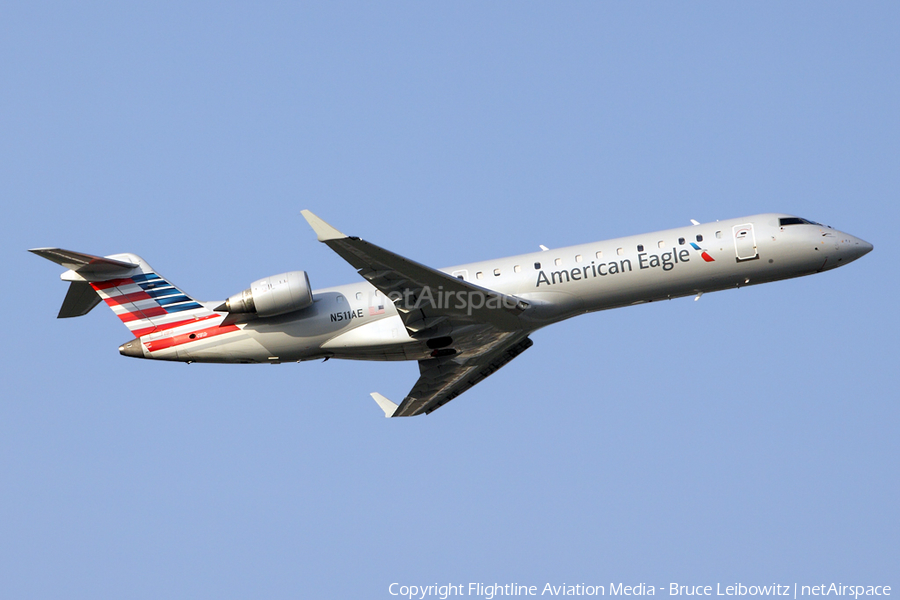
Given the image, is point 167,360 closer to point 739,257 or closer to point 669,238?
point 669,238

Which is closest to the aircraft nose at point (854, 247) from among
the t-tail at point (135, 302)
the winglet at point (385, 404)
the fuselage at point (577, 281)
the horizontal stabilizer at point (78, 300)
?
the fuselage at point (577, 281)

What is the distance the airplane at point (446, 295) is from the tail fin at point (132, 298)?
0.03 meters

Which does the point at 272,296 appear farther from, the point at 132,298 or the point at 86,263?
the point at 86,263

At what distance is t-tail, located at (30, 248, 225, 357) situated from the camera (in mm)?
27844

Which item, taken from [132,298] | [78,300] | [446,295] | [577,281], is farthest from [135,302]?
[577,281]

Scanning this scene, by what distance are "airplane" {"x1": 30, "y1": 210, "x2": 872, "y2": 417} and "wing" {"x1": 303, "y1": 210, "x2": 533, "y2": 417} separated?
6 cm

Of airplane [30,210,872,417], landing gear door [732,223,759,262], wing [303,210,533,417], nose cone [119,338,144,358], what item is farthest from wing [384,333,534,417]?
nose cone [119,338,144,358]

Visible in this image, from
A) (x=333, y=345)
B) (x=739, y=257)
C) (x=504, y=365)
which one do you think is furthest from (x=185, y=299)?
(x=739, y=257)

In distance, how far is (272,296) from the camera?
26562 mm

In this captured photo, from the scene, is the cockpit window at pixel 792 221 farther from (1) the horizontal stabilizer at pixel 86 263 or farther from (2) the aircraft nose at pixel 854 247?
(1) the horizontal stabilizer at pixel 86 263

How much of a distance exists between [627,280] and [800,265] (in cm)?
488

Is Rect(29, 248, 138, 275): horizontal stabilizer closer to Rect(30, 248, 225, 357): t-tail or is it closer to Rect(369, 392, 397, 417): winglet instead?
Rect(30, 248, 225, 357): t-tail

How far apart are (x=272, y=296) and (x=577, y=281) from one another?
26.6 feet

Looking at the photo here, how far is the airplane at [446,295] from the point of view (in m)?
26.7
